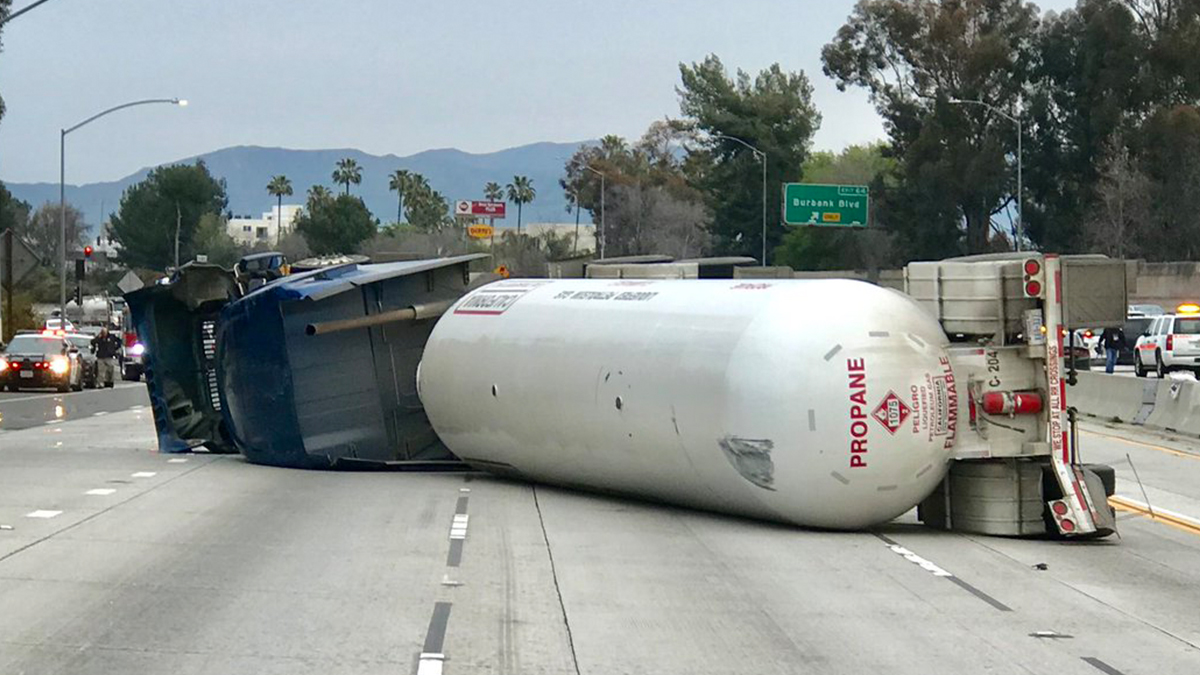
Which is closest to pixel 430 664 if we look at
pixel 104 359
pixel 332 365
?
pixel 332 365

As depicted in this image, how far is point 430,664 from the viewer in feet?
28.3

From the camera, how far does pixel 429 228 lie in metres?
155

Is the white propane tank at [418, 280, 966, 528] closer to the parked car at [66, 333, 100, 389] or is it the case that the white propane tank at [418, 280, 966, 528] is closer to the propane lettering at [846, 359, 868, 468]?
the propane lettering at [846, 359, 868, 468]

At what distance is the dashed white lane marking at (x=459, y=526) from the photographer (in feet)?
45.2

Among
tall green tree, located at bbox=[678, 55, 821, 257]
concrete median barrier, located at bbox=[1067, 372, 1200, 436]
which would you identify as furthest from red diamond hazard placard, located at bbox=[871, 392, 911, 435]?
tall green tree, located at bbox=[678, 55, 821, 257]

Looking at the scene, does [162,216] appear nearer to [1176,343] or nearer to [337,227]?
[337,227]

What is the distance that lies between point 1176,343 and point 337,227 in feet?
244

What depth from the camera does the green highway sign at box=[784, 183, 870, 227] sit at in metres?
68.9

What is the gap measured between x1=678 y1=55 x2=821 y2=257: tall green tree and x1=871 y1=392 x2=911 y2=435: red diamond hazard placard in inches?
2889

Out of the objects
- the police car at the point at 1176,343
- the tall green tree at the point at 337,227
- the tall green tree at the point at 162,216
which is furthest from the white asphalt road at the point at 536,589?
the tall green tree at the point at 162,216

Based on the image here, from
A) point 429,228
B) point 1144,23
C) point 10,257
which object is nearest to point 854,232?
point 1144,23

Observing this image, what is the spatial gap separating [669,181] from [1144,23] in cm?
5072

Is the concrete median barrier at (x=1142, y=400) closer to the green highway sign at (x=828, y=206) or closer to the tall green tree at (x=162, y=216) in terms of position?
the green highway sign at (x=828, y=206)

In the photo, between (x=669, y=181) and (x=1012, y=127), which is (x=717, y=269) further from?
(x=669, y=181)
